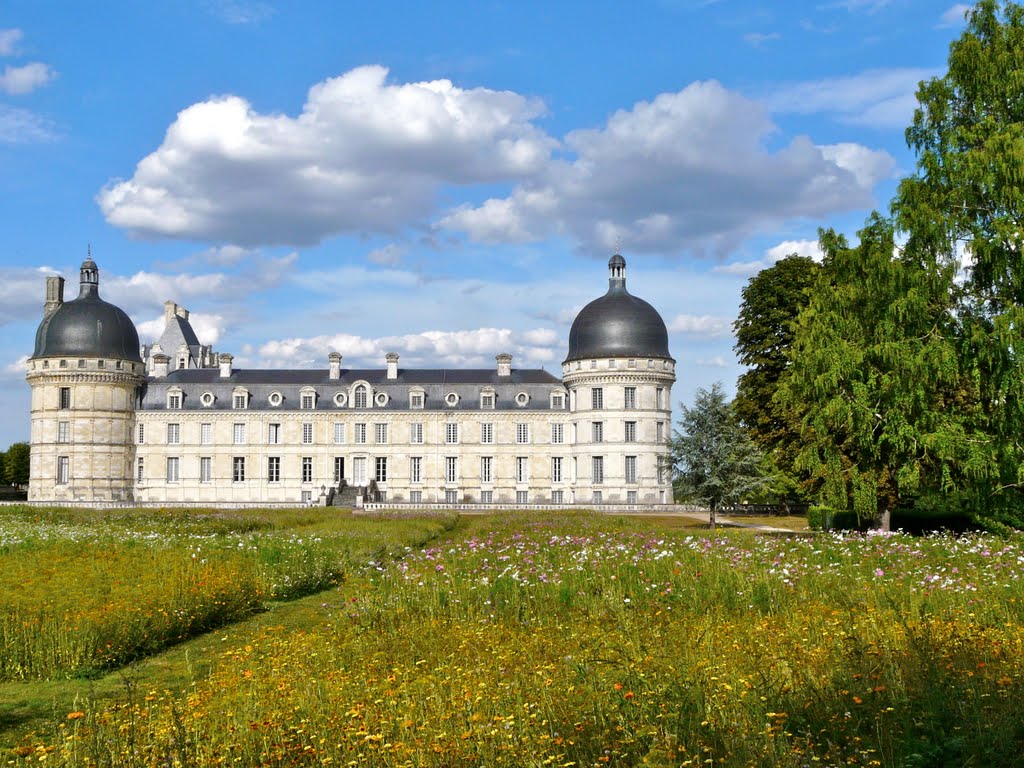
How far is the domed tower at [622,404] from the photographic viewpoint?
53.6 meters

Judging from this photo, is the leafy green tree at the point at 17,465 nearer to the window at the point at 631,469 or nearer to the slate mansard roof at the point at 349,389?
the slate mansard roof at the point at 349,389

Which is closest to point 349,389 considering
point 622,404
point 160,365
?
point 160,365

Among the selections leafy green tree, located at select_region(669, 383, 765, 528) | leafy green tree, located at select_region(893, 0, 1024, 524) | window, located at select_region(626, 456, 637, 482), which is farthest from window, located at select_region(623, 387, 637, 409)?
leafy green tree, located at select_region(893, 0, 1024, 524)

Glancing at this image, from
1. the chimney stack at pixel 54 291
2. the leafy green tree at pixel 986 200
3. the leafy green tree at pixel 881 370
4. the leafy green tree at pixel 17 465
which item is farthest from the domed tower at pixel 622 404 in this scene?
the leafy green tree at pixel 17 465

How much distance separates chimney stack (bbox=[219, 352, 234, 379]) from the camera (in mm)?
58537

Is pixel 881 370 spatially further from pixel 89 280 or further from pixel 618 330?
pixel 89 280

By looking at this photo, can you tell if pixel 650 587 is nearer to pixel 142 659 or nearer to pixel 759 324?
pixel 142 659

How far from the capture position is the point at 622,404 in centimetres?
5422

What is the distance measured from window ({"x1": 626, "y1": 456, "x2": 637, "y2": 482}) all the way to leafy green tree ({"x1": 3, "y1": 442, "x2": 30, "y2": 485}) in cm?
5985

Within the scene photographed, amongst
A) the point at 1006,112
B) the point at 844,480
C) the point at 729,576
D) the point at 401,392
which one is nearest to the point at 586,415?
the point at 401,392

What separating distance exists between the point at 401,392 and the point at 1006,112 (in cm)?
4139

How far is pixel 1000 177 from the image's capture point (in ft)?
64.3

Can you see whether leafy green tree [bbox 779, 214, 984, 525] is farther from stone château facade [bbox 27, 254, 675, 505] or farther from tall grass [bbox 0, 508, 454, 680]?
stone château facade [bbox 27, 254, 675, 505]

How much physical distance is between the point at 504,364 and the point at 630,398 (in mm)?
8755
